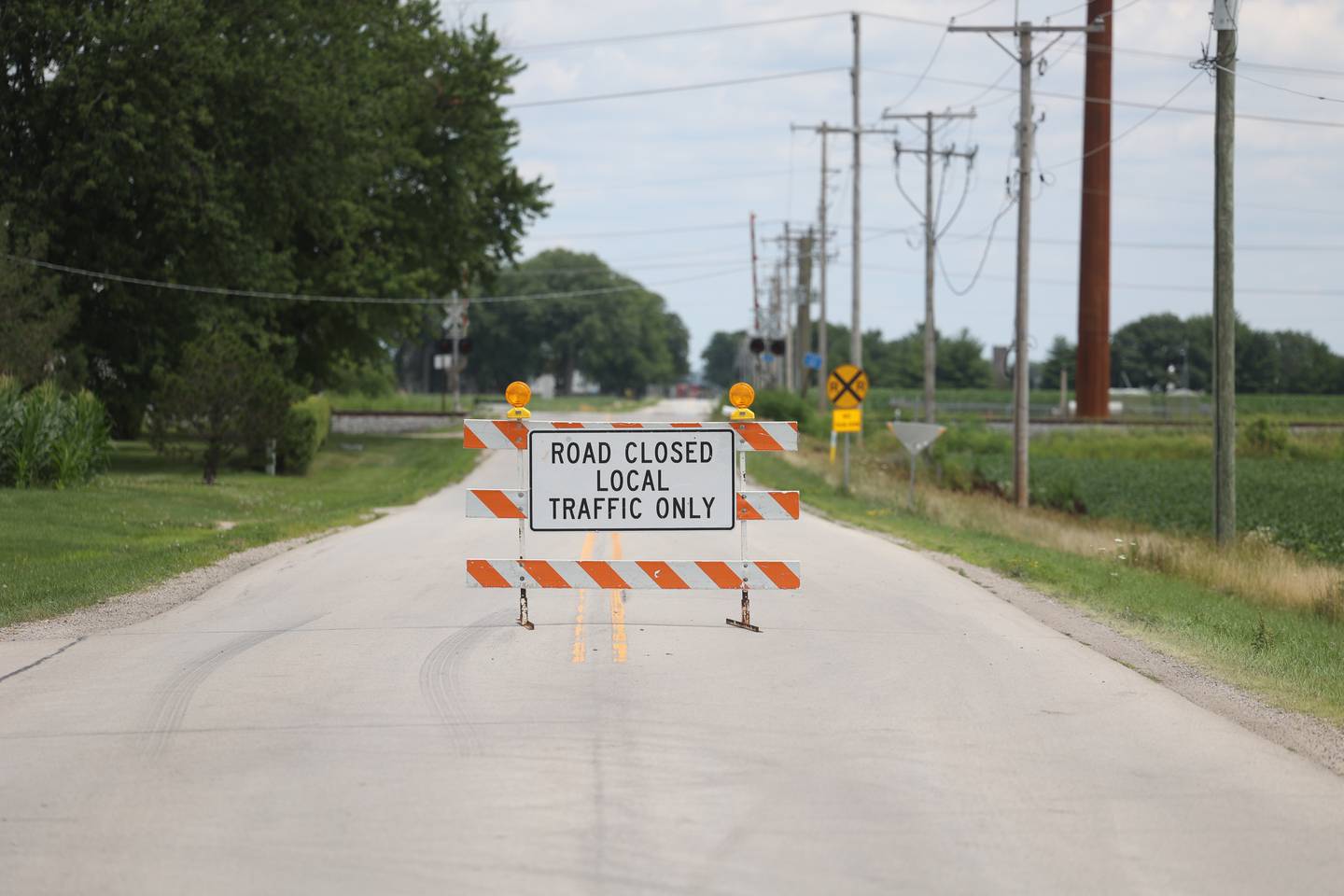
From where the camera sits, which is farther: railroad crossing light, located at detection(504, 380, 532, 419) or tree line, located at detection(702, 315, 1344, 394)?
tree line, located at detection(702, 315, 1344, 394)

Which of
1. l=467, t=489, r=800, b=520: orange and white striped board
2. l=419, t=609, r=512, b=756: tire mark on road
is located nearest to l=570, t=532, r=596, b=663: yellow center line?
l=419, t=609, r=512, b=756: tire mark on road

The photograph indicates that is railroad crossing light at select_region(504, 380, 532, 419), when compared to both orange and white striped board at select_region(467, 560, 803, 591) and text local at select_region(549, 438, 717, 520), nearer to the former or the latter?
text local at select_region(549, 438, 717, 520)

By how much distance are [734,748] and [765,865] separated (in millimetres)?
1928

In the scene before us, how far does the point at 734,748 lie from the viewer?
8.00 m

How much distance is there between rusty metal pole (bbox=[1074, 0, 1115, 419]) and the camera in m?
67.3

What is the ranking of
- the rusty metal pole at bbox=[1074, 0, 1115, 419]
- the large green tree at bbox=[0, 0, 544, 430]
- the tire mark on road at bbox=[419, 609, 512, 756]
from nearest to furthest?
the tire mark on road at bbox=[419, 609, 512, 756] < the large green tree at bbox=[0, 0, 544, 430] < the rusty metal pole at bbox=[1074, 0, 1115, 419]

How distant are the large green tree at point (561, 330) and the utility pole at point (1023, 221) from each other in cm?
12826

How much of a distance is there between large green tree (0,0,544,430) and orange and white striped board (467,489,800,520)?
27.1 meters

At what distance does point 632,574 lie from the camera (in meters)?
11.9

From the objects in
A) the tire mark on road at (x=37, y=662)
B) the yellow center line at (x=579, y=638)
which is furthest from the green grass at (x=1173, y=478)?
the tire mark on road at (x=37, y=662)

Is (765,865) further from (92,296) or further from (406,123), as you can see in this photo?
(406,123)

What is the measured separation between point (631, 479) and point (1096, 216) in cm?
6231

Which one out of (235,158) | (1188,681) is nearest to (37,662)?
(1188,681)

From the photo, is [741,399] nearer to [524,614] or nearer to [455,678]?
[524,614]
